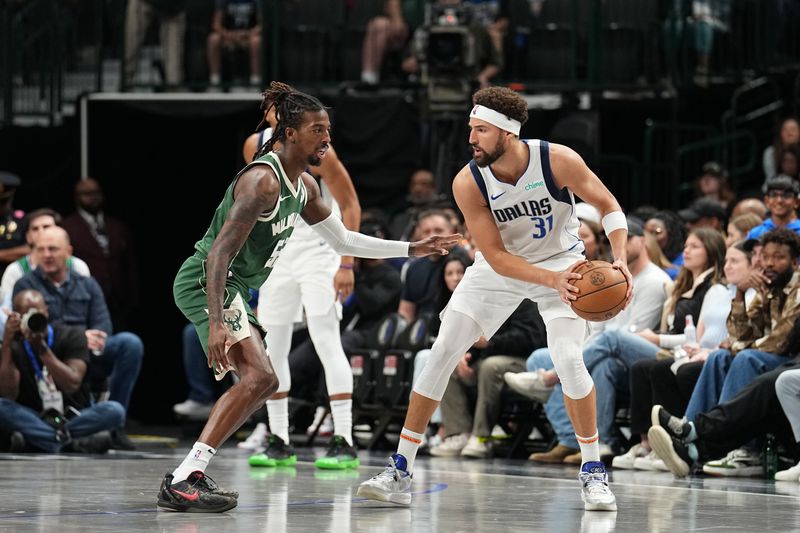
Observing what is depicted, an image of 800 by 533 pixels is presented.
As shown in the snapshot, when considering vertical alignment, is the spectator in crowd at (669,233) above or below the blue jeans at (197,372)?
above

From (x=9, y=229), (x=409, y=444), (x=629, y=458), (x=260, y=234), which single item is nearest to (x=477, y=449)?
(x=629, y=458)

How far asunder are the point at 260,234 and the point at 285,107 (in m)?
0.67

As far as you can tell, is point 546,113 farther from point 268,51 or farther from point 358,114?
point 268,51

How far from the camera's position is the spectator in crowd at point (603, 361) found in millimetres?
9328

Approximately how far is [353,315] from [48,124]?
4996mm

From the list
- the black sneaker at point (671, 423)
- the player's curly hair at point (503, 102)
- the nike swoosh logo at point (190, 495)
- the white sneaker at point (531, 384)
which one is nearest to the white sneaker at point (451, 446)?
the white sneaker at point (531, 384)

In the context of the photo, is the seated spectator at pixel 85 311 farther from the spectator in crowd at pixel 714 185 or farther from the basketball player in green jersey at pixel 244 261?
the spectator in crowd at pixel 714 185

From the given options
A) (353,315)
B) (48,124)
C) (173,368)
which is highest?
(48,124)

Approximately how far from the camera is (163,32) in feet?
48.4

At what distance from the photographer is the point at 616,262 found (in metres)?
6.38

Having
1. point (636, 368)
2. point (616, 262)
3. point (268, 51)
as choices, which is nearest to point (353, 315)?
point (636, 368)

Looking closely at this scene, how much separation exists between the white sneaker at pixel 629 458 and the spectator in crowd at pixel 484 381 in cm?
122

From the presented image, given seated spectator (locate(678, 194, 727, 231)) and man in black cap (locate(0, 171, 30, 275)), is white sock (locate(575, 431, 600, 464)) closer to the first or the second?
seated spectator (locate(678, 194, 727, 231))

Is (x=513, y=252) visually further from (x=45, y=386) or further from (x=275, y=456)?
(x=45, y=386)
